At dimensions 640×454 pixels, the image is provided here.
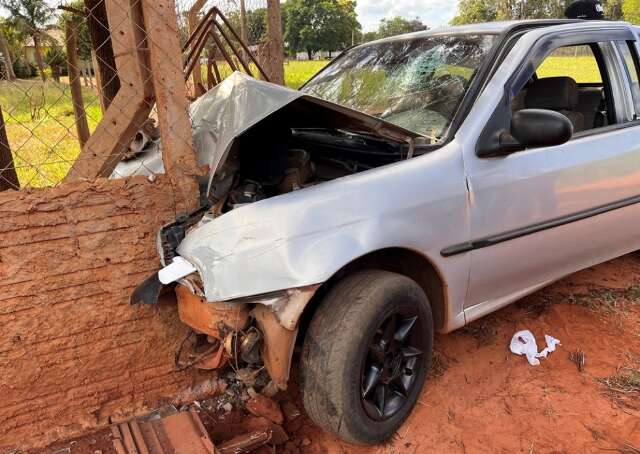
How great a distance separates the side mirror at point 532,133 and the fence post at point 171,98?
1.46m

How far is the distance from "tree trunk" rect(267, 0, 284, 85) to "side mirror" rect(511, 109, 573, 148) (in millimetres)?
3700

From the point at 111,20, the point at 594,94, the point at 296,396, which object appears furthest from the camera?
the point at 594,94

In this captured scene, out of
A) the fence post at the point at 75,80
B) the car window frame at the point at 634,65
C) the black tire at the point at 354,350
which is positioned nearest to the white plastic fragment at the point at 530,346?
the black tire at the point at 354,350

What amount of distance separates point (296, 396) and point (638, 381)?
1.89 metres

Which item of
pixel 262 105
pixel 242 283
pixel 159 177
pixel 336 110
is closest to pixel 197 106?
pixel 159 177

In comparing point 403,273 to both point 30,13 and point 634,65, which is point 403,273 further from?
point 30,13

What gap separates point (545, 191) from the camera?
8.91 feet

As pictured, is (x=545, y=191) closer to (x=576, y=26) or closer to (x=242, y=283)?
(x=576, y=26)

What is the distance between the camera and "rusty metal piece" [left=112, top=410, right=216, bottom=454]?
2.33m

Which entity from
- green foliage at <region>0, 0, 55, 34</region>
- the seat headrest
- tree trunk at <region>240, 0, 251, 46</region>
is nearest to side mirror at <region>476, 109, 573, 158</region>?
the seat headrest

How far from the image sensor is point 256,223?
6.79 ft

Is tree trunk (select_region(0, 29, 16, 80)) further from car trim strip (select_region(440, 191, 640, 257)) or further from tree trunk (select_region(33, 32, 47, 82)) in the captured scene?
car trim strip (select_region(440, 191, 640, 257))

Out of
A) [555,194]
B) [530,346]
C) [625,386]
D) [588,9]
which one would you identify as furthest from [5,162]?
[588,9]

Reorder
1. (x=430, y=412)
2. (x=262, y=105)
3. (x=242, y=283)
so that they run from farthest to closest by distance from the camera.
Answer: (x=430, y=412), (x=262, y=105), (x=242, y=283)
